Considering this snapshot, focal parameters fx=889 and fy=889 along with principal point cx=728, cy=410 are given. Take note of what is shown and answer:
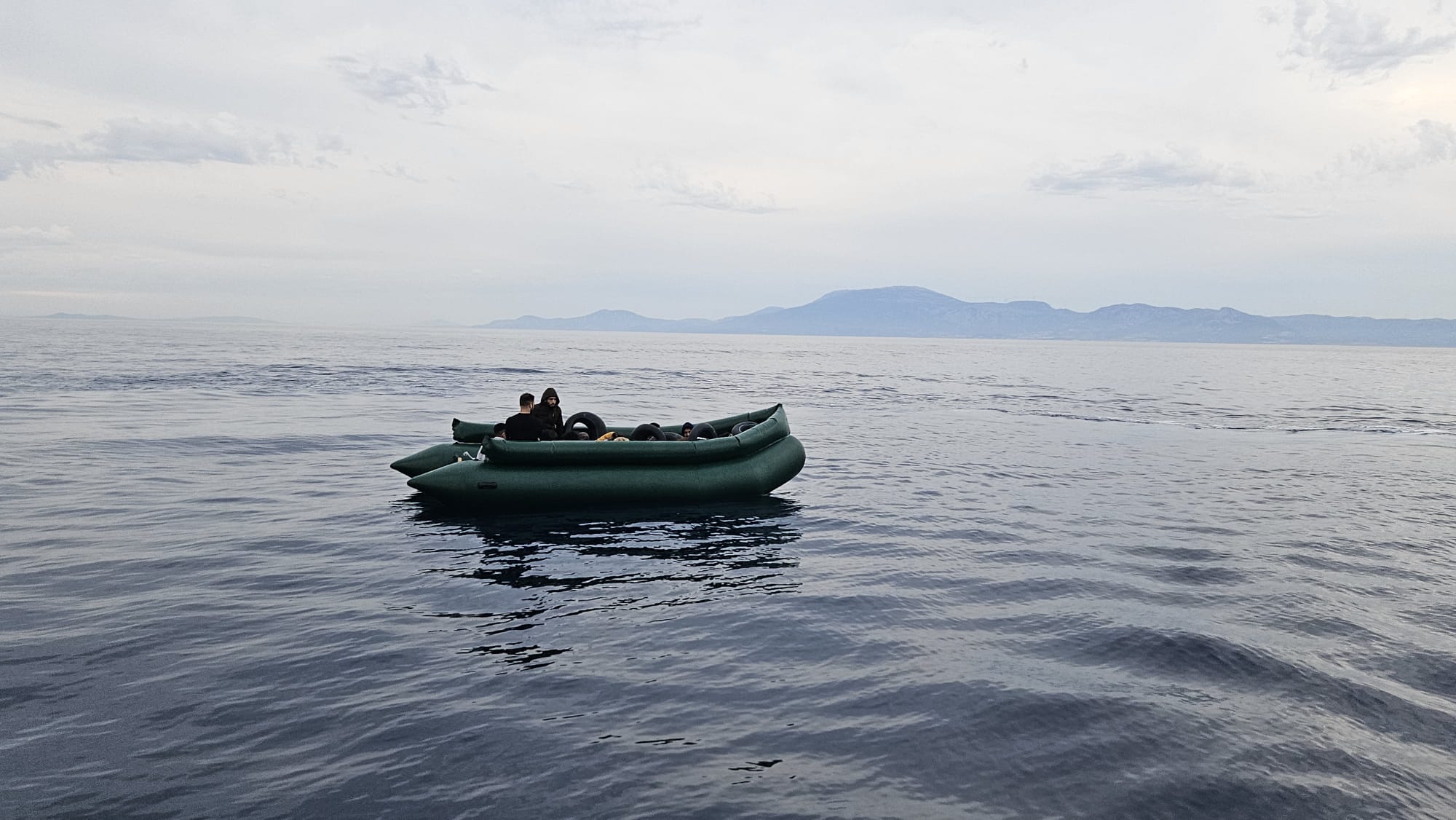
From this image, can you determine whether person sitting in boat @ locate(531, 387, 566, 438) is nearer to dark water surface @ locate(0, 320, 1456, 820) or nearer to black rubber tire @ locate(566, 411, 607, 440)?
black rubber tire @ locate(566, 411, 607, 440)

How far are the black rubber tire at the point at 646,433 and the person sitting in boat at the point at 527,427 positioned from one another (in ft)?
5.61

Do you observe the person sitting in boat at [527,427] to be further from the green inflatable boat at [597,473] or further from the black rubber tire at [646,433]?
the black rubber tire at [646,433]

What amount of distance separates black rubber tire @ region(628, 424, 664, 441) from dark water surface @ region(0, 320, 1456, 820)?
A: 149 centimetres

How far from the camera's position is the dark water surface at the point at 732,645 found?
624 cm

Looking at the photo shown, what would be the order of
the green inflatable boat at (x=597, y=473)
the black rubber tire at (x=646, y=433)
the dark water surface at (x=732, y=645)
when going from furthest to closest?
the black rubber tire at (x=646, y=433) → the green inflatable boat at (x=597, y=473) → the dark water surface at (x=732, y=645)

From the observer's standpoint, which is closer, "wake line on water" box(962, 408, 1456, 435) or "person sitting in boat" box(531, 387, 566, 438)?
"person sitting in boat" box(531, 387, 566, 438)

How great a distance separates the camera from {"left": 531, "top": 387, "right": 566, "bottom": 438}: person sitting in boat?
15.2 meters

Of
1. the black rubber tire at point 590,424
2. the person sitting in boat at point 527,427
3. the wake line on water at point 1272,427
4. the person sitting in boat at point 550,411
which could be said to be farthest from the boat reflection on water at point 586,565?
the wake line on water at point 1272,427

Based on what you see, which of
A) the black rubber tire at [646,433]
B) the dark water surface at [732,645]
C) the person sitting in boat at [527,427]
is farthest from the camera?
the black rubber tire at [646,433]

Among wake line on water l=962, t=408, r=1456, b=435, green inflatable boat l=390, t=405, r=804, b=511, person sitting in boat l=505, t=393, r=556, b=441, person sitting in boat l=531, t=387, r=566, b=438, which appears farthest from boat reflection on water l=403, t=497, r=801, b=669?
wake line on water l=962, t=408, r=1456, b=435

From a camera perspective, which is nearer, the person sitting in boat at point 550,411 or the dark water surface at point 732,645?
the dark water surface at point 732,645

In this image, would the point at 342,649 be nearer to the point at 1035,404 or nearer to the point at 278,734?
the point at 278,734

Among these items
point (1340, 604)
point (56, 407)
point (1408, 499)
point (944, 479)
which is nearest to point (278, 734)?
point (1340, 604)

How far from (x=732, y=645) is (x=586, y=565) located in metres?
3.57
